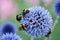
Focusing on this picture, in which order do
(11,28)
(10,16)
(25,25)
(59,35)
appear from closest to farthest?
(25,25), (11,28), (59,35), (10,16)

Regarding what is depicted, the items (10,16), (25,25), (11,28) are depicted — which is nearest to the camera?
(25,25)

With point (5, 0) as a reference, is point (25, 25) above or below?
below

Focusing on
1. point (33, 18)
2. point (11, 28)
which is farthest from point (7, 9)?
point (33, 18)

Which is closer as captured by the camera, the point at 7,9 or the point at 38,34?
the point at 38,34

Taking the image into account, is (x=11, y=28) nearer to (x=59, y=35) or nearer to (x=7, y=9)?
(x=59, y=35)

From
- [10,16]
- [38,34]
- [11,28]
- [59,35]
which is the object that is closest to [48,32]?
[38,34]
